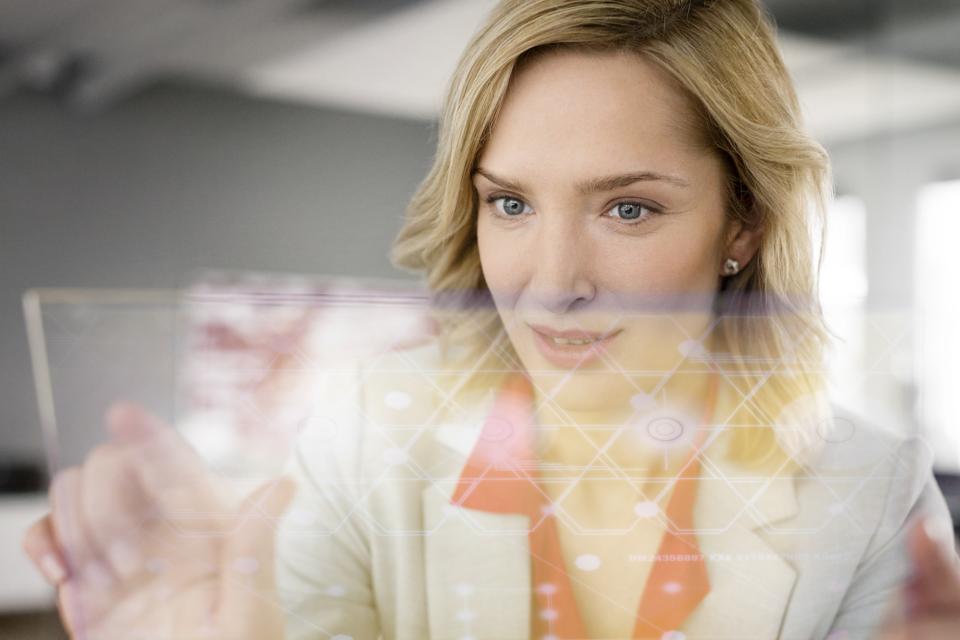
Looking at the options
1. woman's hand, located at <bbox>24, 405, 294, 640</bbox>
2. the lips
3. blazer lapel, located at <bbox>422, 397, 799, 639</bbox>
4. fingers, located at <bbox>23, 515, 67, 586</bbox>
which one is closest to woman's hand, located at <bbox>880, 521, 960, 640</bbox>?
blazer lapel, located at <bbox>422, 397, 799, 639</bbox>

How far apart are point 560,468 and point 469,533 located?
103 millimetres

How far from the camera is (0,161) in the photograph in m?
0.75

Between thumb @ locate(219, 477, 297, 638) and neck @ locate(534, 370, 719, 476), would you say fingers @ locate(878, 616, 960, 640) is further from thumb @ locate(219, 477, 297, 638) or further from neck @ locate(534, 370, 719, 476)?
thumb @ locate(219, 477, 297, 638)

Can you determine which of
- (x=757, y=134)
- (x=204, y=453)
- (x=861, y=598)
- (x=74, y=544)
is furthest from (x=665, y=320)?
(x=74, y=544)

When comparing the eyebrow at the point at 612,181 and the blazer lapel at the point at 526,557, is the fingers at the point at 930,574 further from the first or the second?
the eyebrow at the point at 612,181

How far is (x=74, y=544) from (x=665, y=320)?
1.92 ft

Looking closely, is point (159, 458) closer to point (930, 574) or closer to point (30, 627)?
point (30, 627)

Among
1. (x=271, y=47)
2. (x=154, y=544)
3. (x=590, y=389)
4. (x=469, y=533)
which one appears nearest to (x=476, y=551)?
(x=469, y=533)

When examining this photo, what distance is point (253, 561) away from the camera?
761 mm

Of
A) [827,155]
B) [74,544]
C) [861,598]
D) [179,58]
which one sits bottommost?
[861,598]

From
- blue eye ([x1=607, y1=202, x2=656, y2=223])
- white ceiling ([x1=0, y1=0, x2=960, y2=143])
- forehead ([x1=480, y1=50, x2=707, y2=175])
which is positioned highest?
white ceiling ([x1=0, y1=0, x2=960, y2=143])

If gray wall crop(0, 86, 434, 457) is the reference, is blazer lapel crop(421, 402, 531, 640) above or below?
below

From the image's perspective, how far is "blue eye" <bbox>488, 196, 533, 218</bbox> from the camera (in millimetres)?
721

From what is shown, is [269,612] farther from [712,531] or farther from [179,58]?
[179,58]
